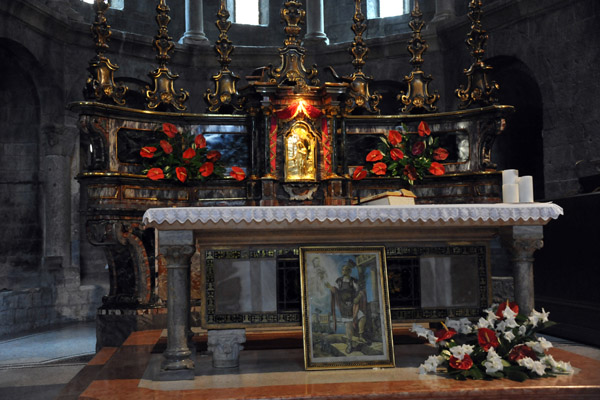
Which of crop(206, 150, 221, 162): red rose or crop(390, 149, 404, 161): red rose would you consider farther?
crop(390, 149, 404, 161): red rose

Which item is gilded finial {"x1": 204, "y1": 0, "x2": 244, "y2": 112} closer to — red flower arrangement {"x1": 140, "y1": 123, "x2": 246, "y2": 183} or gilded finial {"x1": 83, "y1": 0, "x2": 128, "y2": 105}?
red flower arrangement {"x1": 140, "y1": 123, "x2": 246, "y2": 183}

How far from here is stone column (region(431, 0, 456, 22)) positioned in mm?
12344

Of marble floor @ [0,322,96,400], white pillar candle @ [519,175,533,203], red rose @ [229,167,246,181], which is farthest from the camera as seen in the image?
red rose @ [229,167,246,181]

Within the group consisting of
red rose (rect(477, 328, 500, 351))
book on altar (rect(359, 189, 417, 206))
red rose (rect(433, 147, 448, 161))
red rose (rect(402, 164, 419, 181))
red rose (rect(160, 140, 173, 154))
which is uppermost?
red rose (rect(160, 140, 173, 154))

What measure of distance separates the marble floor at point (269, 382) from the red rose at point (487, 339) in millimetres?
Answer: 284

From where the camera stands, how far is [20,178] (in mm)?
10844

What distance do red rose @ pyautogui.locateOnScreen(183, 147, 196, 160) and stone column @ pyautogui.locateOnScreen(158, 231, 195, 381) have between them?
7.90 feet

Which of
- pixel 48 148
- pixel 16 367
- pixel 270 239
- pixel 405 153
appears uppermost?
pixel 48 148

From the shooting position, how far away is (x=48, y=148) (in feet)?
35.4

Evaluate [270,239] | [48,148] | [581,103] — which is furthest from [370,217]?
[48,148]

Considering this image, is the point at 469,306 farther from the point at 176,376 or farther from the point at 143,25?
the point at 143,25

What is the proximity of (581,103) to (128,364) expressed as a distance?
769 cm

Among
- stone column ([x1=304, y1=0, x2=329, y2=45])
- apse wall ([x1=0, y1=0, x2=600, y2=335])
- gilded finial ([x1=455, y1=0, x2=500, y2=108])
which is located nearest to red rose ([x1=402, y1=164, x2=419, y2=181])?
gilded finial ([x1=455, y1=0, x2=500, y2=108])

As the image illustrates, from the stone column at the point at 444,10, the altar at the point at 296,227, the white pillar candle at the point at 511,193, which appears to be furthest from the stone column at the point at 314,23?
the altar at the point at 296,227
